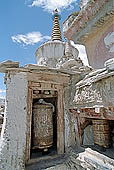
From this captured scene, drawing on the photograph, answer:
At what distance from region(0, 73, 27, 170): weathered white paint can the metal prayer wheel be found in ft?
1.35

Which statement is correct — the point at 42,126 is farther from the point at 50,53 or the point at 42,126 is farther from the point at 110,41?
the point at 50,53

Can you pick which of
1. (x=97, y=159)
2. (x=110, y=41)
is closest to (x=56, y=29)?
(x=110, y=41)

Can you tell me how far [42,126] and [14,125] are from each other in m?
0.66

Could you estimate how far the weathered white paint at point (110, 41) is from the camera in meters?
2.91

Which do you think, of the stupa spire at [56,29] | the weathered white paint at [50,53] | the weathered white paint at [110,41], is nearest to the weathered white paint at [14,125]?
the weathered white paint at [110,41]

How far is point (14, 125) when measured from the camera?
7.55ft

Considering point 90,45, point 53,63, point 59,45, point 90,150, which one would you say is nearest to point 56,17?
point 59,45

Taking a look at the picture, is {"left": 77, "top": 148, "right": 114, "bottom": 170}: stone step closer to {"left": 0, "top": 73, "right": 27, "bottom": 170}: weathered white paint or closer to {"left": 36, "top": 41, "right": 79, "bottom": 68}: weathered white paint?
{"left": 0, "top": 73, "right": 27, "bottom": 170}: weathered white paint

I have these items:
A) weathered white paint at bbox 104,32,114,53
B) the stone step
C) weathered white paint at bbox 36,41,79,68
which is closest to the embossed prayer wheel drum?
the stone step

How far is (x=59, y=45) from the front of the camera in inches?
471

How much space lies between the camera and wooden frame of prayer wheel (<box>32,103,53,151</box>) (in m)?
2.69

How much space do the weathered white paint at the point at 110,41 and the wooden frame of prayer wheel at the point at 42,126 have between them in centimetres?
199

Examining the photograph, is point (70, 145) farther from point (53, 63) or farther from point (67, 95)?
point (53, 63)

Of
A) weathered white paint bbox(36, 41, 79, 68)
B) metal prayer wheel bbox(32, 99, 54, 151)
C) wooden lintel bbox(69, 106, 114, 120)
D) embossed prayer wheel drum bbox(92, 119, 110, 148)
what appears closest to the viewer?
wooden lintel bbox(69, 106, 114, 120)
